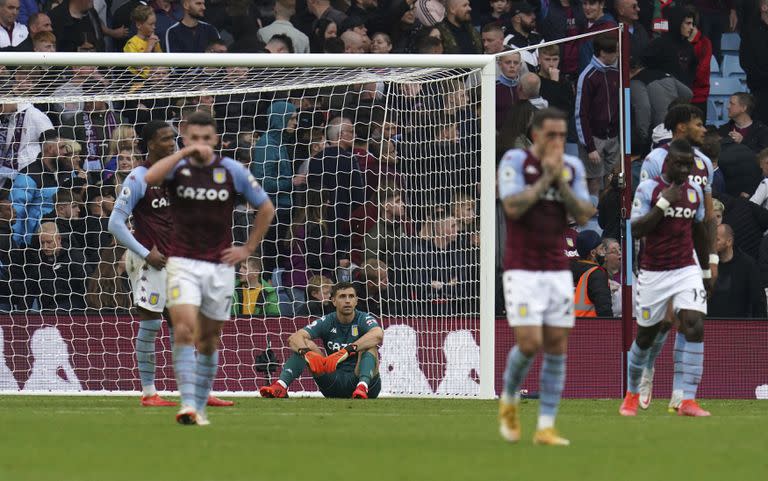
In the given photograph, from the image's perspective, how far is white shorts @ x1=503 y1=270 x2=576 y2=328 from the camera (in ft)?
29.8

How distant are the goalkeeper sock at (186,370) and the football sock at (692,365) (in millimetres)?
4534

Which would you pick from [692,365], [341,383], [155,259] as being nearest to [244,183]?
[155,259]

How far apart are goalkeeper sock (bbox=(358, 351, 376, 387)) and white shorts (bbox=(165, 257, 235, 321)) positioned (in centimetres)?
Result: 549

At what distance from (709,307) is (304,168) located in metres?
5.30

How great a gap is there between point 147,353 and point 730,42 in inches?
496

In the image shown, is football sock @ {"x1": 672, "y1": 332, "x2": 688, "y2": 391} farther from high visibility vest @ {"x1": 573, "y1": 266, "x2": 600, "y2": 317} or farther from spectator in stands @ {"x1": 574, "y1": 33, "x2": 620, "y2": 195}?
spectator in stands @ {"x1": 574, "y1": 33, "x2": 620, "y2": 195}

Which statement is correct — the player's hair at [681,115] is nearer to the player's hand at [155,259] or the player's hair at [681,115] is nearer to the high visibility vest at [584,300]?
the player's hand at [155,259]

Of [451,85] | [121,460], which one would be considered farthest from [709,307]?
[121,460]

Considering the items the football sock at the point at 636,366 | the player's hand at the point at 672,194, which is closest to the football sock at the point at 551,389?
the player's hand at the point at 672,194

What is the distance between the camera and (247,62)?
15812 mm

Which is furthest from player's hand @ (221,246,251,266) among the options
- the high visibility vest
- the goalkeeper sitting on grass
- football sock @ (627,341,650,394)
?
the high visibility vest

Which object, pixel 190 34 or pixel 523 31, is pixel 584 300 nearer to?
pixel 523 31

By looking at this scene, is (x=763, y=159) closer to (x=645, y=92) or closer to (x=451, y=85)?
(x=645, y=92)

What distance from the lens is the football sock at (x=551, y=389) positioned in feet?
30.0
